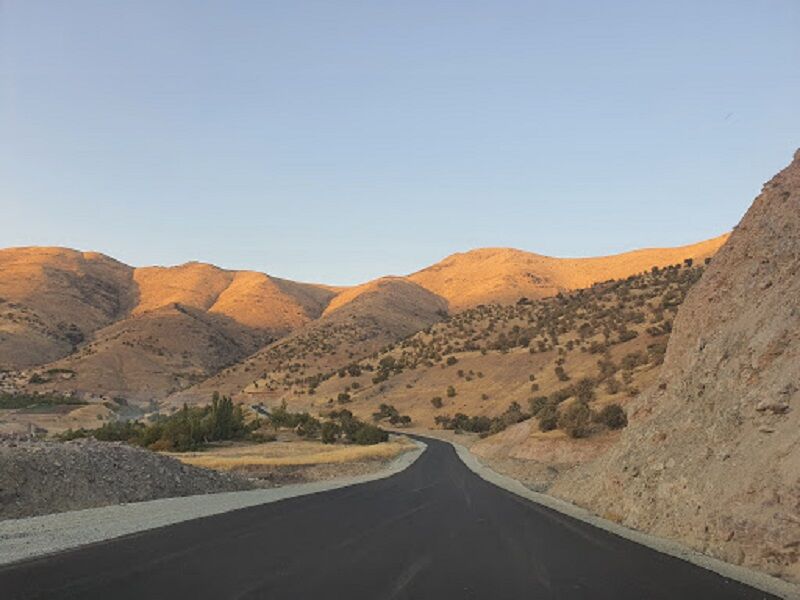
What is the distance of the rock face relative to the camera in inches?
509

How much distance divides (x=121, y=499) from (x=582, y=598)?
1786 centimetres

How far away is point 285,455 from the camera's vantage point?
51.5m

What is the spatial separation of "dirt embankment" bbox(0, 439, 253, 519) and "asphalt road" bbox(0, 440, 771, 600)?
6.11 metres

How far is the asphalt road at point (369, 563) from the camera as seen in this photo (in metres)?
9.45

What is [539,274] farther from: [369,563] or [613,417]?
[369,563]

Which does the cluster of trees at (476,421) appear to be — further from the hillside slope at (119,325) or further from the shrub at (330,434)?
the hillside slope at (119,325)

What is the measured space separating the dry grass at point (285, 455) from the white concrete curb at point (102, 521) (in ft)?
52.8

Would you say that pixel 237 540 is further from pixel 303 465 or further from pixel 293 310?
pixel 293 310

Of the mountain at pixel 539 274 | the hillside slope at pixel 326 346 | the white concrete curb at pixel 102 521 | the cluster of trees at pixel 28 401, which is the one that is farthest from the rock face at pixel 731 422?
the mountain at pixel 539 274

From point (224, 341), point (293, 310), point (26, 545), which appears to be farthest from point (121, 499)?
point (293, 310)

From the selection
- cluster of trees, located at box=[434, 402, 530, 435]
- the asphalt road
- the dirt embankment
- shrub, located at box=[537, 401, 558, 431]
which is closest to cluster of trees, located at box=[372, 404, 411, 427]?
cluster of trees, located at box=[434, 402, 530, 435]

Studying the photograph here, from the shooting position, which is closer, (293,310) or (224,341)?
(224,341)

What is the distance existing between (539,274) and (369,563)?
172132 millimetres

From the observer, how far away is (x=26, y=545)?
13234 mm
